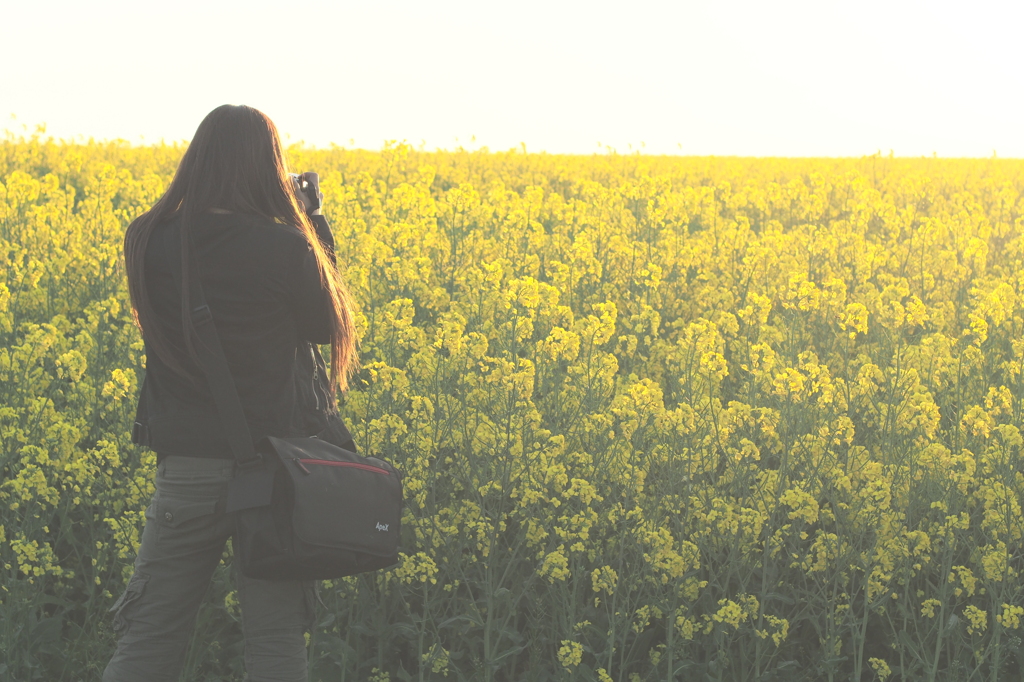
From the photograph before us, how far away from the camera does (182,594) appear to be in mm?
2906

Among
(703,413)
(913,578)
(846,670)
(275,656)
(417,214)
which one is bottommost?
(846,670)

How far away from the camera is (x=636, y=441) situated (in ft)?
15.6

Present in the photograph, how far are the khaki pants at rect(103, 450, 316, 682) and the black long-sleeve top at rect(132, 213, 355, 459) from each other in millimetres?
97

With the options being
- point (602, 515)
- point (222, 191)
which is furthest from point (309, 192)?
point (602, 515)

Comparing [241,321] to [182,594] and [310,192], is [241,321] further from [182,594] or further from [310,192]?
[182,594]

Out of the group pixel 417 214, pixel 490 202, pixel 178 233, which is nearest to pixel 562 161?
pixel 490 202

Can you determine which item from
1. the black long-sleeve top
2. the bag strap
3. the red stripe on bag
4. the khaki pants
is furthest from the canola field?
the bag strap

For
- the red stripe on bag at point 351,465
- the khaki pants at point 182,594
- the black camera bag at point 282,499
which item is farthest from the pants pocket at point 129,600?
the red stripe on bag at point 351,465

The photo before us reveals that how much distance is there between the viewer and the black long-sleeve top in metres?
2.82

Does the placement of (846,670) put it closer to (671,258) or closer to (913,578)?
(913,578)

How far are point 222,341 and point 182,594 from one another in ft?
2.45

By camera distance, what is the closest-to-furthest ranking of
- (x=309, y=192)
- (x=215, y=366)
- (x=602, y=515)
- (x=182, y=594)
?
(x=215, y=366), (x=182, y=594), (x=309, y=192), (x=602, y=515)

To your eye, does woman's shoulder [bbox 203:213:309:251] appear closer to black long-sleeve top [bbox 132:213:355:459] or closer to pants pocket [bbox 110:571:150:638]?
black long-sleeve top [bbox 132:213:355:459]

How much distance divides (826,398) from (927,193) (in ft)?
29.4
